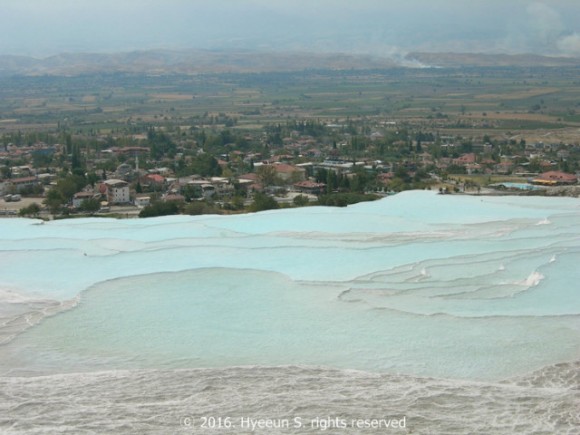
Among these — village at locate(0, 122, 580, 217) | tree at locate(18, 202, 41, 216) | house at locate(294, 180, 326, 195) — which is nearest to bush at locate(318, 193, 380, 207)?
village at locate(0, 122, 580, 217)

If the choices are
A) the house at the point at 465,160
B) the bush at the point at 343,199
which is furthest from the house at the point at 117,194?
the house at the point at 465,160

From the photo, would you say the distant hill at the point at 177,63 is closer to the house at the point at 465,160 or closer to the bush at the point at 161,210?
the house at the point at 465,160

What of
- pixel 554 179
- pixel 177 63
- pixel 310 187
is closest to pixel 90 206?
pixel 310 187

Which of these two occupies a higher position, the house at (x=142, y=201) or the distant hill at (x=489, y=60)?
the distant hill at (x=489, y=60)

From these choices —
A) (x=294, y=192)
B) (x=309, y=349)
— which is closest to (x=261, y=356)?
(x=309, y=349)

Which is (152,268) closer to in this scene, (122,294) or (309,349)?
(122,294)

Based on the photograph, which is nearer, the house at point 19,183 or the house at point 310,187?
the house at point 310,187
